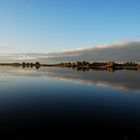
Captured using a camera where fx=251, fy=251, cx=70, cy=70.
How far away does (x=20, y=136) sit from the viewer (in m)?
17.2

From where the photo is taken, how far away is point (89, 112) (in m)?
25.1

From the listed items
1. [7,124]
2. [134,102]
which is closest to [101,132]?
[7,124]

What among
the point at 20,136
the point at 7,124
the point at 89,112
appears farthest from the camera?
the point at 89,112

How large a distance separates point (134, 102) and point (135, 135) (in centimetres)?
1416

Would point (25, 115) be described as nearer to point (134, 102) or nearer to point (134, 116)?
point (134, 116)

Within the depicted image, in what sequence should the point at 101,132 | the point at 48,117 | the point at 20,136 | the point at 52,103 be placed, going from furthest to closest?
the point at 52,103, the point at 48,117, the point at 101,132, the point at 20,136

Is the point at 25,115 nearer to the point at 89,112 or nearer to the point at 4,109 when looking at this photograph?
the point at 4,109

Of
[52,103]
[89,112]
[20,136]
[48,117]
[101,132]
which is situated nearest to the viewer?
[20,136]

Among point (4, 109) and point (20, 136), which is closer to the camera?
point (20, 136)

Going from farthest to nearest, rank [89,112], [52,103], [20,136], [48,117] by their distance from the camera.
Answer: [52,103] → [89,112] → [48,117] → [20,136]

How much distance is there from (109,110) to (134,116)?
340cm

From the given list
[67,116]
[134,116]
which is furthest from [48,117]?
[134,116]

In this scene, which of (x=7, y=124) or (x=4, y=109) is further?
(x=4, y=109)

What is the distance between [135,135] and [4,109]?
45.1 ft
